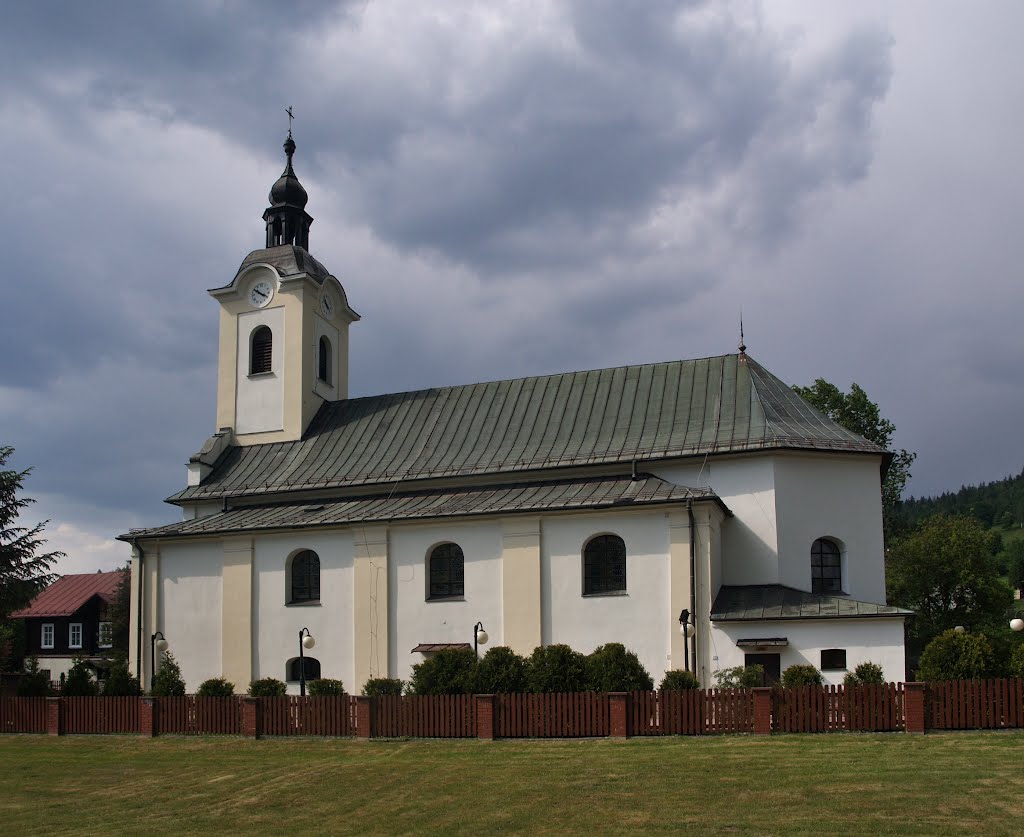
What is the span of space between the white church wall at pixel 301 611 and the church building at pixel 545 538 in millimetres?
64

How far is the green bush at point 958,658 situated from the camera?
2283cm

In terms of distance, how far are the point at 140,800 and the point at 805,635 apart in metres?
16.7

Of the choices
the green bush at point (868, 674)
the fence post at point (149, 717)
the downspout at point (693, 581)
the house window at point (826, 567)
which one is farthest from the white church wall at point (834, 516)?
the fence post at point (149, 717)

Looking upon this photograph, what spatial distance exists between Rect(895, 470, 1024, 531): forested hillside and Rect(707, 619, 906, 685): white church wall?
135m

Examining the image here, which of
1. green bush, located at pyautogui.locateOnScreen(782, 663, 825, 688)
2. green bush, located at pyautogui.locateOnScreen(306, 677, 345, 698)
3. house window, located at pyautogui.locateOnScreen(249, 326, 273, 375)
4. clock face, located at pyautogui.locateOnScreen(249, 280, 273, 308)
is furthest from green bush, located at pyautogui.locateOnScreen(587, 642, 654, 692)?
clock face, located at pyautogui.locateOnScreen(249, 280, 273, 308)

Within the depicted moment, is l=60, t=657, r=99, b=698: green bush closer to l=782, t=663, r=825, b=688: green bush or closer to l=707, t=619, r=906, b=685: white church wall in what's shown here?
l=707, t=619, r=906, b=685: white church wall

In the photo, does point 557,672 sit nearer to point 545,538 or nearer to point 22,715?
point 545,538

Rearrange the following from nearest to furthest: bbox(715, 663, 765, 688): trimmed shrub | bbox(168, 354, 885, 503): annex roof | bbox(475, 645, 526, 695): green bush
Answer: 1. bbox(475, 645, 526, 695): green bush
2. bbox(715, 663, 765, 688): trimmed shrub
3. bbox(168, 354, 885, 503): annex roof

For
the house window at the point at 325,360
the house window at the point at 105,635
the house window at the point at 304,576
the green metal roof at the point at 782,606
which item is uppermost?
the house window at the point at 325,360

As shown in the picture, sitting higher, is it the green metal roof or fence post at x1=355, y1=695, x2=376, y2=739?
the green metal roof

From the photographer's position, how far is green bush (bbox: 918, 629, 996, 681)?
22828mm

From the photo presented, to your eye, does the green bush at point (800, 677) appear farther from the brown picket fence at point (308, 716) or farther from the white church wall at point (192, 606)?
the white church wall at point (192, 606)

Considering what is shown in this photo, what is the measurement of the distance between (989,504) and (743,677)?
562 feet

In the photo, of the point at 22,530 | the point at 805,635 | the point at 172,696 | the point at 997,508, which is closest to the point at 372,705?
the point at 172,696
